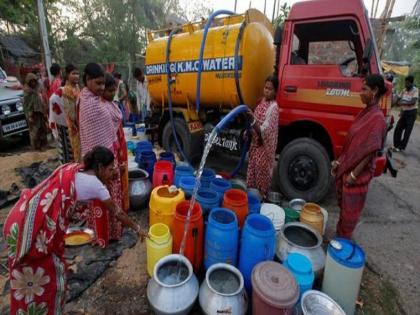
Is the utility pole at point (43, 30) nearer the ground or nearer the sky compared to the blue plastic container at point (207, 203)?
nearer the sky

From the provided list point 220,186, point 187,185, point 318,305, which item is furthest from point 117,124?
point 318,305

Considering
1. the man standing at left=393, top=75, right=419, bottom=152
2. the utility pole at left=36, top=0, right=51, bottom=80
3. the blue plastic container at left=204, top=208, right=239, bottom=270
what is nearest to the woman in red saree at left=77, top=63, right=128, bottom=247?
the blue plastic container at left=204, top=208, right=239, bottom=270

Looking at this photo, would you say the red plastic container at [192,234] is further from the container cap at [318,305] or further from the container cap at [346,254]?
the container cap at [346,254]

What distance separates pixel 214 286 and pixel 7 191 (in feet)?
10.8

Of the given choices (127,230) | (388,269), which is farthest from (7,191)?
(388,269)

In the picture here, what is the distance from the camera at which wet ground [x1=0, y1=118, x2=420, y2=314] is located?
2.07m

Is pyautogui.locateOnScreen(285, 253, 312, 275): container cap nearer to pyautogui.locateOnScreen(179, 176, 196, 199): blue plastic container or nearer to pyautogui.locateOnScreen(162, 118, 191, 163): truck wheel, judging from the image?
pyautogui.locateOnScreen(179, 176, 196, 199): blue plastic container

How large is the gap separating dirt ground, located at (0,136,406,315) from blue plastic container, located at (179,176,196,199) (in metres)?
0.73

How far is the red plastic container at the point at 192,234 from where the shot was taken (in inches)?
83.1

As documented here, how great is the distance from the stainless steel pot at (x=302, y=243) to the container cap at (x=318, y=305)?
39 cm

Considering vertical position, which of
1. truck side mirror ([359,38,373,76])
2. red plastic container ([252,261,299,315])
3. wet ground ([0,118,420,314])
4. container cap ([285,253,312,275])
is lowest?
wet ground ([0,118,420,314])

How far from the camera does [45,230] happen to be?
1372mm

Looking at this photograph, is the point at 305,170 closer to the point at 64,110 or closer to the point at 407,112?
the point at 64,110

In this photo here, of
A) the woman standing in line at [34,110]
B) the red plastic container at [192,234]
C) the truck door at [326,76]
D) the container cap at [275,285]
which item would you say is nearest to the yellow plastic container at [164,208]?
the red plastic container at [192,234]
